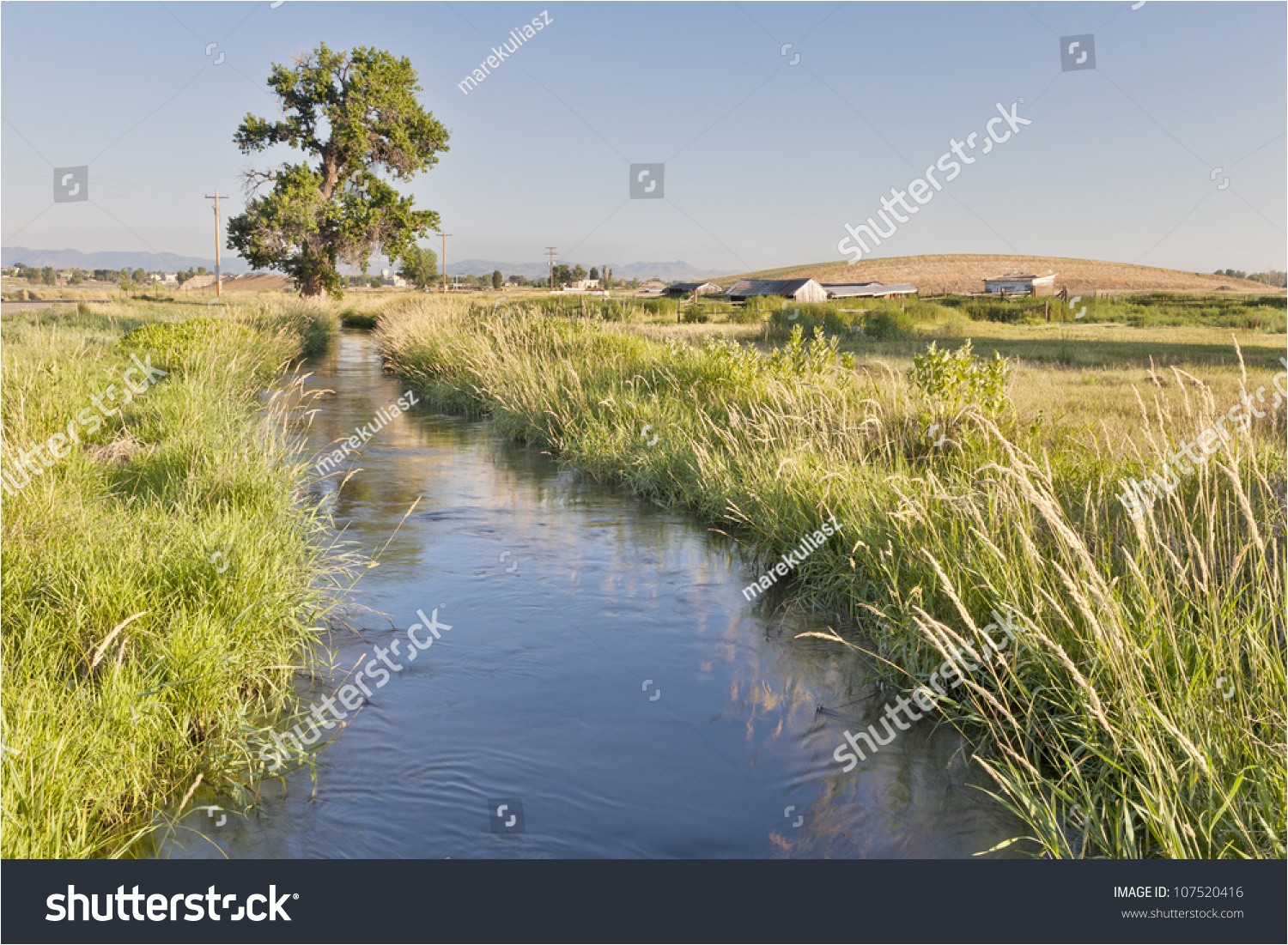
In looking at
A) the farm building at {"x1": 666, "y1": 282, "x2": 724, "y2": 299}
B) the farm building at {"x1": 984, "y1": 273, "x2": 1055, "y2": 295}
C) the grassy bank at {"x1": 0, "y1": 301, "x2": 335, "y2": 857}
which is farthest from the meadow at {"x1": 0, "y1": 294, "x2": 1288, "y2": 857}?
the farm building at {"x1": 984, "y1": 273, "x2": 1055, "y2": 295}

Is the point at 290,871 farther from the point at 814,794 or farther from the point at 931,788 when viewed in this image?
the point at 931,788

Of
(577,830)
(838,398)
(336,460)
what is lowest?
(577,830)

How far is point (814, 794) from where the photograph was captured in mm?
4426

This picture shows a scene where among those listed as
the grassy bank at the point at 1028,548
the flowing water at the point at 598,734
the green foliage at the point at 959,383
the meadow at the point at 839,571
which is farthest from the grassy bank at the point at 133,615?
the green foliage at the point at 959,383

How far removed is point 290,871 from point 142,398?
30.3 ft

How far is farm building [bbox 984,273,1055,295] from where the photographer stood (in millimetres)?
102438

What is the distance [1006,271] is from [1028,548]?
13169cm

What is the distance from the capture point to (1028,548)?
13.8 ft

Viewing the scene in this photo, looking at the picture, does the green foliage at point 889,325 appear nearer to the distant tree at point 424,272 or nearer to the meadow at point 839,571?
the meadow at point 839,571

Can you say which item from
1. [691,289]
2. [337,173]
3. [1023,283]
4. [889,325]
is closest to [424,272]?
[691,289]

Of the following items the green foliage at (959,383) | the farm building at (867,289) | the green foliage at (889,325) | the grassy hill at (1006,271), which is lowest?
the green foliage at (959,383)

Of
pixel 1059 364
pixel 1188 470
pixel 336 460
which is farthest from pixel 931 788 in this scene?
pixel 1059 364

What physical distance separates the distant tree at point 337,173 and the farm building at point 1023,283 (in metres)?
70.6

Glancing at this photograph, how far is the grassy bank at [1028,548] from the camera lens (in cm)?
345
